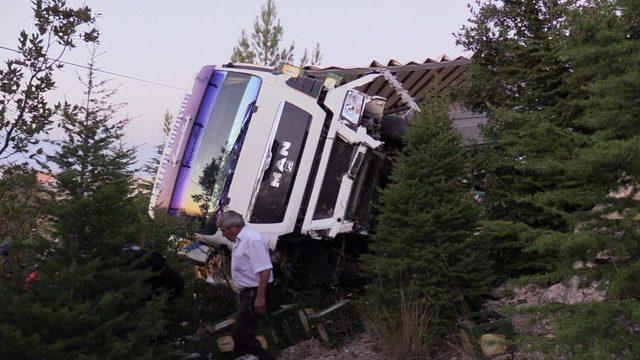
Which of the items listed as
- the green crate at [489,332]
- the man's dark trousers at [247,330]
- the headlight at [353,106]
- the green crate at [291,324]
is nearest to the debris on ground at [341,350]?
the green crate at [291,324]

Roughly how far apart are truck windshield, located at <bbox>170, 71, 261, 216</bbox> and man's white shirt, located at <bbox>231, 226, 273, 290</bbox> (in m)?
0.75

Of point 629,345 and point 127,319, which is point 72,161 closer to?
point 127,319

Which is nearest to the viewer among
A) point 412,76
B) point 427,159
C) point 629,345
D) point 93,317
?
point 629,345

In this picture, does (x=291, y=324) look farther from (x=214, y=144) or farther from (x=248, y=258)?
(x=214, y=144)

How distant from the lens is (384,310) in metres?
5.38

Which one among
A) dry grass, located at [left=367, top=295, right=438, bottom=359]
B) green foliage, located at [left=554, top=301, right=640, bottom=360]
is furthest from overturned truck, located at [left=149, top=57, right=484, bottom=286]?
green foliage, located at [left=554, top=301, right=640, bottom=360]

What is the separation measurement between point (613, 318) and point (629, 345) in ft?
0.47

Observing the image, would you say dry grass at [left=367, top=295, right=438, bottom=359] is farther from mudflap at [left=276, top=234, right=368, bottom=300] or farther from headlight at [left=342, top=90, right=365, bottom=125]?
headlight at [left=342, top=90, right=365, bottom=125]

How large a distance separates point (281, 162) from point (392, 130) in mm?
1581

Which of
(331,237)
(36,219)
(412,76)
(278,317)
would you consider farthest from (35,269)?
(412,76)

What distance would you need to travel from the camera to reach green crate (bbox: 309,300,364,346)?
6.05 metres

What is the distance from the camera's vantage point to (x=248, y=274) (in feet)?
18.9

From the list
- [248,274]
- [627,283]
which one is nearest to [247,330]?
[248,274]

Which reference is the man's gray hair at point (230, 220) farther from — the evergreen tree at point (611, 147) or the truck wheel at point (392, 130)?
the evergreen tree at point (611, 147)
